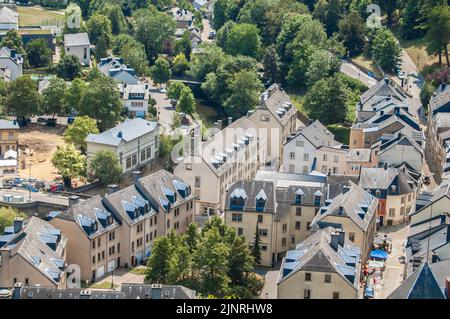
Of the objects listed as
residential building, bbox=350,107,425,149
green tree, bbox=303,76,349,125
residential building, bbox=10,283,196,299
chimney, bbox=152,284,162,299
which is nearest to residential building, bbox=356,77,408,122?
residential building, bbox=350,107,425,149

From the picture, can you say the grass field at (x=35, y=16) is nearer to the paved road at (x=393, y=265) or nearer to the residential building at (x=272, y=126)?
the residential building at (x=272, y=126)

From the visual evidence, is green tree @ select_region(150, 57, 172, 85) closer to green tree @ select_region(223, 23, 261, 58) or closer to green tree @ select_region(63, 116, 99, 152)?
green tree @ select_region(223, 23, 261, 58)

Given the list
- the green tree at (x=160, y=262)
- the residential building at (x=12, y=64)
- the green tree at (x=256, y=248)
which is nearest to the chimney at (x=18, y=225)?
the green tree at (x=160, y=262)

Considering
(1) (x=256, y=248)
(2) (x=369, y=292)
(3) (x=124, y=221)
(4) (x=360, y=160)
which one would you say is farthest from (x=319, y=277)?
(4) (x=360, y=160)

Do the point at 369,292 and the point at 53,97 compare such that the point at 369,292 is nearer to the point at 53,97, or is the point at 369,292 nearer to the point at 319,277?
the point at 319,277

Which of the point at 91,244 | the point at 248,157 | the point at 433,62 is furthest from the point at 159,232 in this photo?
the point at 433,62
